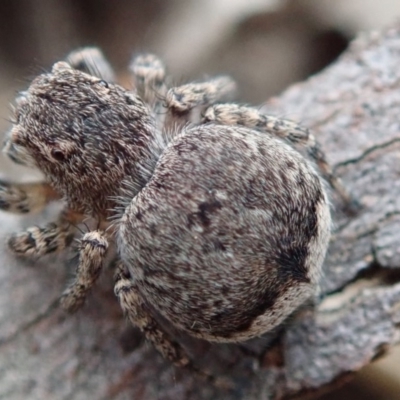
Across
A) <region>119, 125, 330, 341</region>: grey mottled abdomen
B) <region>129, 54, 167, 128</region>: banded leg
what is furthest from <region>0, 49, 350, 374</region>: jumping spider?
<region>129, 54, 167, 128</region>: banded leg

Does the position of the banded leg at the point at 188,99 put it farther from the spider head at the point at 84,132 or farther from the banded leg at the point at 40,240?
the banded leg at the point at 40,240

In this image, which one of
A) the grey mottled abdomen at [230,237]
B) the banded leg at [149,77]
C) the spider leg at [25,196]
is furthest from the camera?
the banded leg at [149,77]

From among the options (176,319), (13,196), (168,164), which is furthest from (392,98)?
(13,196)

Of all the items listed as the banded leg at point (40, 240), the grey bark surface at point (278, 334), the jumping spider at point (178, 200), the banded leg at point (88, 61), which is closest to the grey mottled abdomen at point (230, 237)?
the jumping spider at point (178, 200)

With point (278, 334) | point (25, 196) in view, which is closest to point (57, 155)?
point (25, 196)

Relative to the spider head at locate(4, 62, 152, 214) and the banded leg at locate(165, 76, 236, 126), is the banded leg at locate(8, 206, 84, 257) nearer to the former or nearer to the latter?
the spider head at locate(4, 62, 152, 214)

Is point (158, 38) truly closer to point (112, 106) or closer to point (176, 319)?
point (112, 106)
